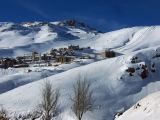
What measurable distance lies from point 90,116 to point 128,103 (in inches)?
395

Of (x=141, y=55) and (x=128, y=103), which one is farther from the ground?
(x=141, y=55)

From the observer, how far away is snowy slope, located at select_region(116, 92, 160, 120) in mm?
17395

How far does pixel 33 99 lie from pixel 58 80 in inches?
403

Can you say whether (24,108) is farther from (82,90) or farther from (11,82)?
(11,82)

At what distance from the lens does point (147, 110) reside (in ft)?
59.0

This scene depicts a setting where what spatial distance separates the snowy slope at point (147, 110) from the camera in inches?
685

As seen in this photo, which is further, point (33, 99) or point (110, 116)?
point (33, 99)

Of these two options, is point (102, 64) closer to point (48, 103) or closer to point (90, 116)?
point (90, 116)

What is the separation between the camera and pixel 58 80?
9106 centimetres

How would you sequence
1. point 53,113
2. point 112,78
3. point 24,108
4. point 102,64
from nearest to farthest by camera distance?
point 53,113 → point 24,108 → point 112,78 → point 102,64

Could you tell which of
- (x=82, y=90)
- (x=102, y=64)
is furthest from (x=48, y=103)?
(x=102, y=64)

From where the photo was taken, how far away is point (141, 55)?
326ft

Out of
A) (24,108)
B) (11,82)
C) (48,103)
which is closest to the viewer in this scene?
(48,103)

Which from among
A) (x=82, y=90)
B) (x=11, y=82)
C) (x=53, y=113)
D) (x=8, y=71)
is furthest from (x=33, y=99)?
(x=8, y=71)
